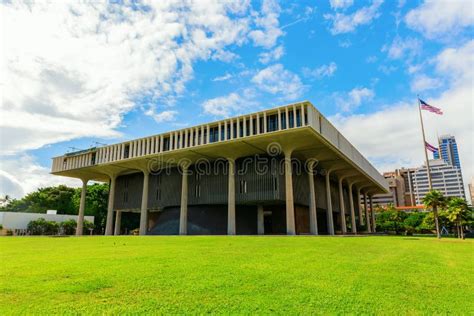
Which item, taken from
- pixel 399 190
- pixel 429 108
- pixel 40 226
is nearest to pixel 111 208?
pixel 40 226

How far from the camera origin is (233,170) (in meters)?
37.5

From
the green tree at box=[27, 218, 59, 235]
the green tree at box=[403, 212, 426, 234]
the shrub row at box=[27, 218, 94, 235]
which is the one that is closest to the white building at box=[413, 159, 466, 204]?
the green tree at box=[403, 212, 426, 234]

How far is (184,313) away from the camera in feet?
17.9

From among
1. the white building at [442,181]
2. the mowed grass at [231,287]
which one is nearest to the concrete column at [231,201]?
the mowed grass at [231,287]

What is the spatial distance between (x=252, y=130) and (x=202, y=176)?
12.4 m

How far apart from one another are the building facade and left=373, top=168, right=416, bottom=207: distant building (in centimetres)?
9368

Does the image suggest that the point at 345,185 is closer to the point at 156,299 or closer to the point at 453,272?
the point at 453,272

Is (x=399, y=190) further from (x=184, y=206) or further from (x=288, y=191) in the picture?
(x=184, y=206)

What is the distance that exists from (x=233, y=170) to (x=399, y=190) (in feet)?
402

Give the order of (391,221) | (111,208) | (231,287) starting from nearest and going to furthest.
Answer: (231,287)
(111,208)
(391,221)

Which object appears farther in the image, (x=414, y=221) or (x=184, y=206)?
(x=414, y=221)

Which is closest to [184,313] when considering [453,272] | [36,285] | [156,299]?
[156,299]

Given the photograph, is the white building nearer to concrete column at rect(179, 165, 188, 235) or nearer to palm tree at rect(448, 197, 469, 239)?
palm tree at rect(448, 197, 469, 239)

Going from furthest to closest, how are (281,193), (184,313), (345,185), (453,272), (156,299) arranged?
(345,185), (281,193), (453,272), (156,299), (184,313)
